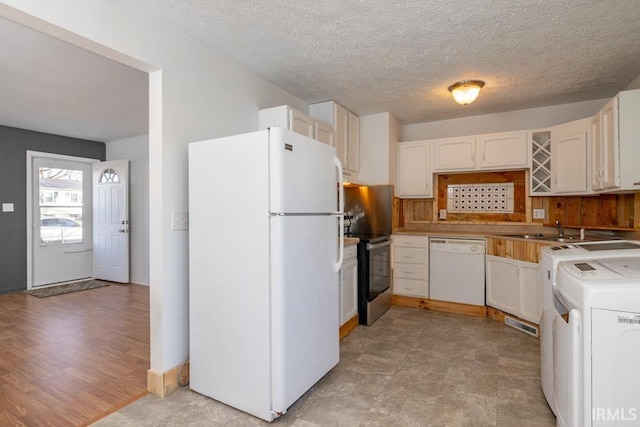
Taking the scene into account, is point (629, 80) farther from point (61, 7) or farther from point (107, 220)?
point (107, 220)

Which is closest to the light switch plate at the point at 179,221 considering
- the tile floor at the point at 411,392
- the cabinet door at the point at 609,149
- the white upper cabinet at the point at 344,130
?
the tile floor at the point at 411,392

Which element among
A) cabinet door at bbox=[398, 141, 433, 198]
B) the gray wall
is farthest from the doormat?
cabinet door at bbox=[398, 141, 433, 198]

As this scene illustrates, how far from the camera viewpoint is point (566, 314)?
1.57 meters

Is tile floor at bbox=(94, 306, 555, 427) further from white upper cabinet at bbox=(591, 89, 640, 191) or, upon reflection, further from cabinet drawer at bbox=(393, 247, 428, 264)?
white upper cabinet at bbox=(591, 89, 640, 191)

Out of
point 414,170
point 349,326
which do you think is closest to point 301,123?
point 414,170

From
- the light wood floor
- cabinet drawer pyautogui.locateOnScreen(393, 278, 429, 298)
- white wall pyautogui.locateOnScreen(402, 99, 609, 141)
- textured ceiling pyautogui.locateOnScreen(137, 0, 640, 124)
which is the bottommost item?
the light wood floor

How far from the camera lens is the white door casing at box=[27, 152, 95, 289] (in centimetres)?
491

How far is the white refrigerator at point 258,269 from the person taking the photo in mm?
1845

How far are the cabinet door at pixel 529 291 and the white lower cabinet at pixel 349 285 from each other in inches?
61.9

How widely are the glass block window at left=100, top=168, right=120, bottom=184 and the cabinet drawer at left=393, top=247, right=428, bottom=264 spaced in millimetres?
4502

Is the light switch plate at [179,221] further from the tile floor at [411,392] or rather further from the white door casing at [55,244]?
the white door casing at [55,244]

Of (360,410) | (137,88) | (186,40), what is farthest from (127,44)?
(360,410)

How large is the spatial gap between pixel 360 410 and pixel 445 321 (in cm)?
190

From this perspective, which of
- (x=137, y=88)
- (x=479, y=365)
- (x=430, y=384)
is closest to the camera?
(x=430, y=384)
